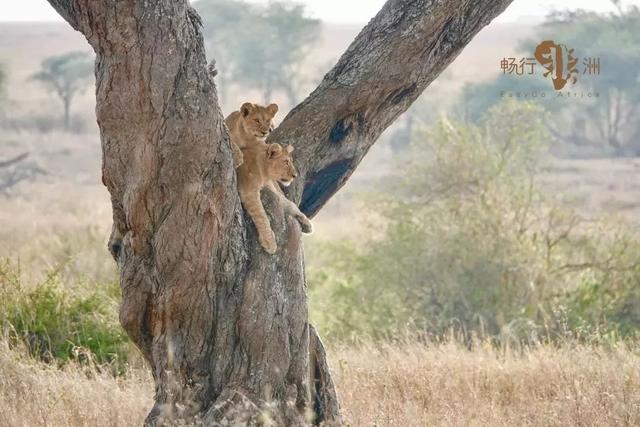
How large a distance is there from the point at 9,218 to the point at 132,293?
19708 millimetres

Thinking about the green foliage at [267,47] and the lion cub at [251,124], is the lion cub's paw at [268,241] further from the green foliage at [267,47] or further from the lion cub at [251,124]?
the green foliage at [267,47]

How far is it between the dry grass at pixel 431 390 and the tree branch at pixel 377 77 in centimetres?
162

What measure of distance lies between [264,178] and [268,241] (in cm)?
34

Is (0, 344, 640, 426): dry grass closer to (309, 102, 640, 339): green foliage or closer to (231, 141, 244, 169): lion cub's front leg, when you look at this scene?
(231, 141, 244, 169): lion cub's front leg

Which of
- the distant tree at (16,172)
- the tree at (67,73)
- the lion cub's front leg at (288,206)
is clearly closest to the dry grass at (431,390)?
the lion cub's front leg at (288,206)

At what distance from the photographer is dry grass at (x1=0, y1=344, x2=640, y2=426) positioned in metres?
7.11

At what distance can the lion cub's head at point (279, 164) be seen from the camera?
595 cm

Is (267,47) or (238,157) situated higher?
(267,47)

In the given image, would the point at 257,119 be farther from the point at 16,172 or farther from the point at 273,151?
the point at 16,172

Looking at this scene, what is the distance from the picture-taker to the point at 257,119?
20.7ft

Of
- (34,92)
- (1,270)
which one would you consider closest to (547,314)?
(1,270)

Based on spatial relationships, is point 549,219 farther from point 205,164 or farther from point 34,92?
point 34,92

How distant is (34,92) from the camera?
180ft

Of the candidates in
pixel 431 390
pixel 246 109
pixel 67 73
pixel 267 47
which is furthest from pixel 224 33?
pixel 246 109
